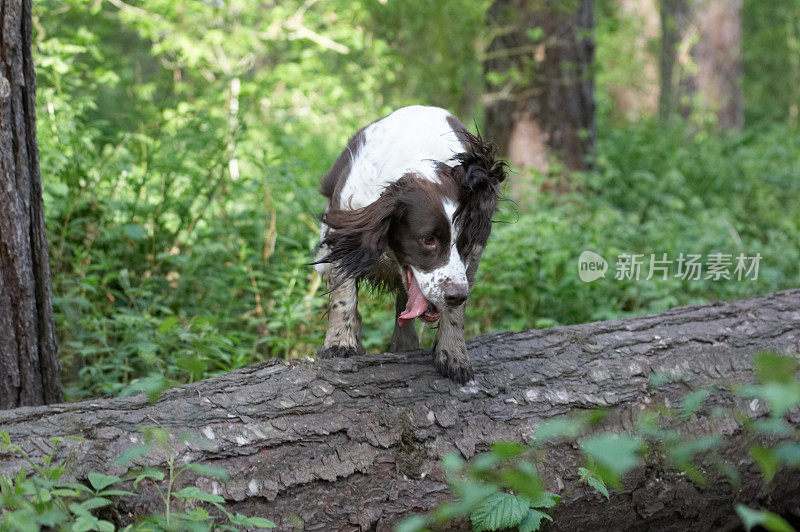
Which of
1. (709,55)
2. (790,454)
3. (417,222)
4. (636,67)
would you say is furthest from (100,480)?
(636,67)

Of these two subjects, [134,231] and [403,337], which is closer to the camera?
[403,337]

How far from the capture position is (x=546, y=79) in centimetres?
816

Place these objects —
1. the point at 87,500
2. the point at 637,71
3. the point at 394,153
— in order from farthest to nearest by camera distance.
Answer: the point at 637,71, the point at 394,153, the point at 87,500

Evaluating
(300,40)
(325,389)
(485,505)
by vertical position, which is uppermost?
(300,40)

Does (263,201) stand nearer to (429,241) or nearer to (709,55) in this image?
(429,241)

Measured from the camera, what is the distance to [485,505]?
254 centimetres

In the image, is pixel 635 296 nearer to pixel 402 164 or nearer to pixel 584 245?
pixel 584 245

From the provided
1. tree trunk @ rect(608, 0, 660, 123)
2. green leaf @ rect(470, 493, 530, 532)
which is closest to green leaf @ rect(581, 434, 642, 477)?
green leaf @ rect(470, 493, 530, 532)

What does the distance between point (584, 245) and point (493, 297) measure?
1.06 meters

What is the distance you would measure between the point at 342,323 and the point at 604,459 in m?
2.52

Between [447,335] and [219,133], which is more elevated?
[219,133]

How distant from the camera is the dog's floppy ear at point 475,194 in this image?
3.31m

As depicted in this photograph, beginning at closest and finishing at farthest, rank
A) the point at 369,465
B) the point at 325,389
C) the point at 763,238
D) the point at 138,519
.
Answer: the point at 138,519 < the point at 369,465 < the point at 325,389 < the point at 763,238

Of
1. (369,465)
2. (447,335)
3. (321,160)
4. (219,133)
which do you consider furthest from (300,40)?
(369,465)
